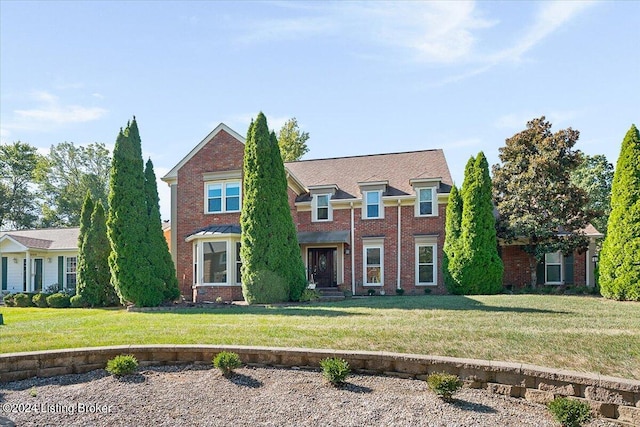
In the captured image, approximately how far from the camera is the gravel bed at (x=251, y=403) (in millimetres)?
4242

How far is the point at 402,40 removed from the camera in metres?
11.0

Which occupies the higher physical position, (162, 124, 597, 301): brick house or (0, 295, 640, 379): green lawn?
(162, 124, 597, 301): brick house

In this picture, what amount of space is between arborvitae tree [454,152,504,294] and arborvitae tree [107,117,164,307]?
37.6 ft

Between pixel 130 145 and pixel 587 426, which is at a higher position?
Result: pixel 130 145

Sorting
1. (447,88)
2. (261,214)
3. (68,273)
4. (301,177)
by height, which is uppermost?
(447,88)

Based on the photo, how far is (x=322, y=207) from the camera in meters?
20.8

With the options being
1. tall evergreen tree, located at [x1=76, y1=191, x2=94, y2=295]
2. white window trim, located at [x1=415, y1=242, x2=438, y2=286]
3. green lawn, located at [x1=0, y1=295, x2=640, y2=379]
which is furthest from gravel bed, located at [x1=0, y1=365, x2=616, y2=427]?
white window trim, located at [x1=415, y1=242, x2=438, y2=286]

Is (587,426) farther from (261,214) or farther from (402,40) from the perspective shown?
(261,214)

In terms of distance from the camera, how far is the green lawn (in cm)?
570

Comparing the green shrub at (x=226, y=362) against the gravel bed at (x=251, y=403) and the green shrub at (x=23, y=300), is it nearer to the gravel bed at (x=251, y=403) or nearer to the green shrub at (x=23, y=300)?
the gravel bed at (x=251, y=403)

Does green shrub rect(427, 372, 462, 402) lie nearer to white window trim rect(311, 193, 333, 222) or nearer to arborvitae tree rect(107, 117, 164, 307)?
arborvitae tree rect(107, 117, 164, 307)

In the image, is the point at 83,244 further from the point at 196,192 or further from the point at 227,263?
the point at 227,263

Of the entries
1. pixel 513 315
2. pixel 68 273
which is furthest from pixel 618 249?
pixel 68 273

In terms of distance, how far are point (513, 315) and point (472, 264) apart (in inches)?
315
